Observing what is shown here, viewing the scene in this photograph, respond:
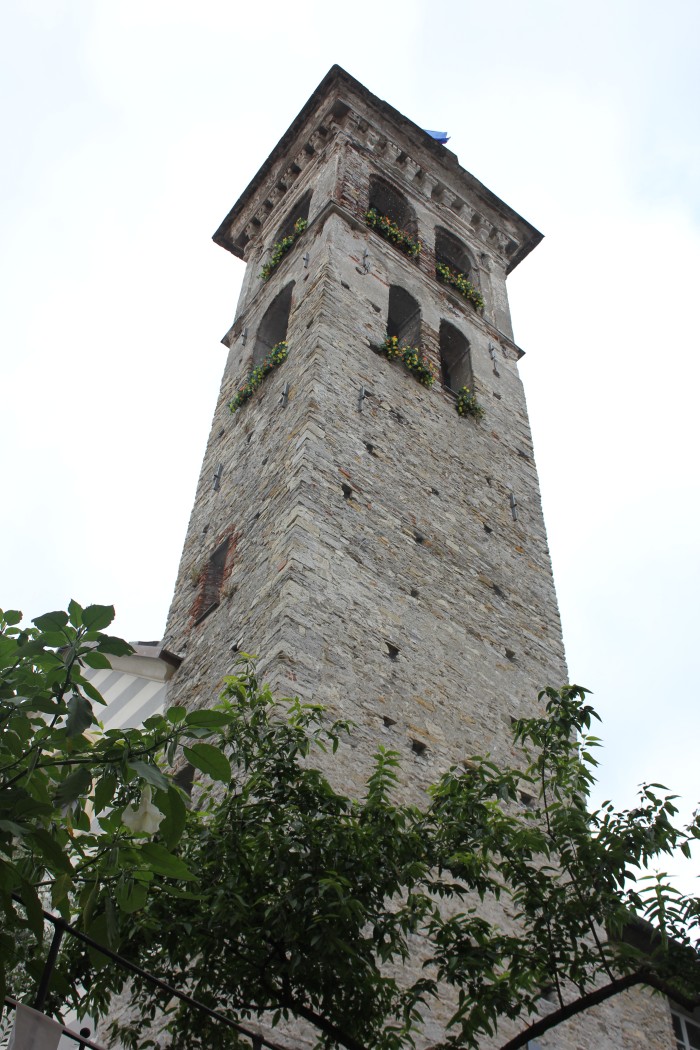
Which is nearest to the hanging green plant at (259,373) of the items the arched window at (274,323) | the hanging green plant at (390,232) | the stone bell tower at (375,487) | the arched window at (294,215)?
the stone bell tower at (375,487)

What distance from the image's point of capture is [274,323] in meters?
14.4

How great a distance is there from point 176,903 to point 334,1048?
1209 millimetres

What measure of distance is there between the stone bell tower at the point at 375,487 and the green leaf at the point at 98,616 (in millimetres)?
4047

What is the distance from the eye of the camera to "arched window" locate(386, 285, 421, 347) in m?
13.7

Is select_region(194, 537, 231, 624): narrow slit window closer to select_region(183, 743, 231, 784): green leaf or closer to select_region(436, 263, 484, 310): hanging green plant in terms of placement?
select_region(436, 263, 484, 310): hanging green plant

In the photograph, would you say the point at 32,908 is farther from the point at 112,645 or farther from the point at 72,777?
the point at 112,645

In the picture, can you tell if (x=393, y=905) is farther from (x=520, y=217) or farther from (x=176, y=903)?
(x=520, y=217)

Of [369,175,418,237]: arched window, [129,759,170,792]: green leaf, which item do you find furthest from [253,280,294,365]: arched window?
[129,759,170,792]: green leaf

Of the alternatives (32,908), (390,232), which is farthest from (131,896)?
(390,232)

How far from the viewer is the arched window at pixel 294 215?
1614 cm

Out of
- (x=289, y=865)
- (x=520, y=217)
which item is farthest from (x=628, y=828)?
(x=520, y=217)

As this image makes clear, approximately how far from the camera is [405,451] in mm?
10977

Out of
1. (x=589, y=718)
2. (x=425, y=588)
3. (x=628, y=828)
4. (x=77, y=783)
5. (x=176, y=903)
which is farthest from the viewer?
(x=425, y=588)

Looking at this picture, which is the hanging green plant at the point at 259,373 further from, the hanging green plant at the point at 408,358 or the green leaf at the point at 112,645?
the green leaf at the point at 112,645
